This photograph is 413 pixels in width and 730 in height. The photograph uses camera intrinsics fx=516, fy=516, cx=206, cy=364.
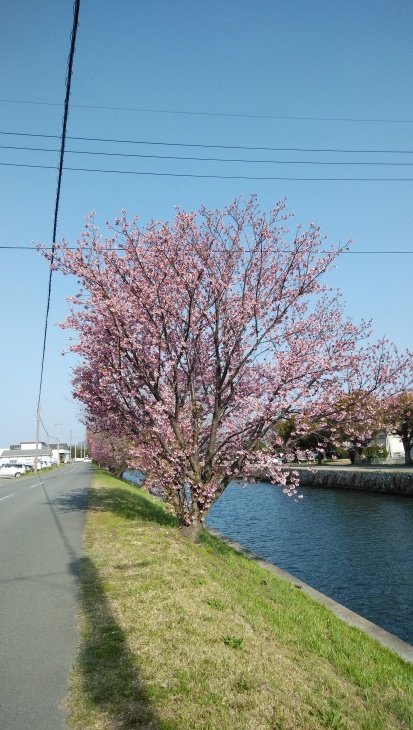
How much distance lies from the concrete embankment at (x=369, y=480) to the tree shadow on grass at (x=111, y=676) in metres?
26.4

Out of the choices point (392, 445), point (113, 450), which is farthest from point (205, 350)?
point (392, 445)

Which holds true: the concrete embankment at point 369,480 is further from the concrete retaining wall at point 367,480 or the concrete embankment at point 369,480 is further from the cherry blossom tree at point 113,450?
the cherry blossom tree at point 113,450

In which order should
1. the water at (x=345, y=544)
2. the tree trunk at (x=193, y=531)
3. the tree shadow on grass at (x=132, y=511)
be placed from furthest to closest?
1. the tree shadow on grass at (x=132, y=511)
2. the water at (x=345, y=544)
3. the tree trunk at (x=193, y=531)

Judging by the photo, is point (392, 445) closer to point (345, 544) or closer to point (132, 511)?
point (345, 544)

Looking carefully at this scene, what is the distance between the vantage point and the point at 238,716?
451 centimetres

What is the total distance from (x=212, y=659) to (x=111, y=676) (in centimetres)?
115

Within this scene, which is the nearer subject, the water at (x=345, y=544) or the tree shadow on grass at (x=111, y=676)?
the tree shadow on grass at (x=111, y=676)

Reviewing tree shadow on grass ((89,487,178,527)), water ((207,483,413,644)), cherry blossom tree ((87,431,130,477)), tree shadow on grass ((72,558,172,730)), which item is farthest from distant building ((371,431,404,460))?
tree shadow on grass ((72,558,172,730))

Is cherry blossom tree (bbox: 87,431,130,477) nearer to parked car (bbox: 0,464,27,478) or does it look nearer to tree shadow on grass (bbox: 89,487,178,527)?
tree shadow on grass (bbox: 89,487,178,527)

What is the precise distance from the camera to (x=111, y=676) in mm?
5043

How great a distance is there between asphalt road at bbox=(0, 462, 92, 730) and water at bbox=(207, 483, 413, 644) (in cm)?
693

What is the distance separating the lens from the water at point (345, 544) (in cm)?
1303

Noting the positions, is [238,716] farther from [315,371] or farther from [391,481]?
[391,481]

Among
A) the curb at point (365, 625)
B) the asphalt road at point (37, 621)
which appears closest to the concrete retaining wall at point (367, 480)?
the curb at point (365, 625)
